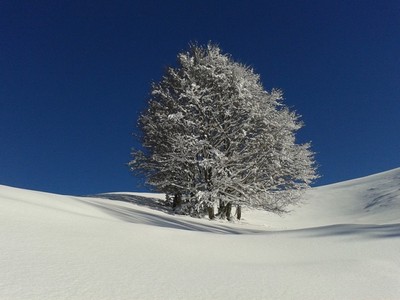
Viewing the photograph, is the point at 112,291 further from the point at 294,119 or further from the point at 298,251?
the point at 294,119

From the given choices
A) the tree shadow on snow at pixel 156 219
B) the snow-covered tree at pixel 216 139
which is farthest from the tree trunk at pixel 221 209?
the tree shadow on snow at pixel 156 219

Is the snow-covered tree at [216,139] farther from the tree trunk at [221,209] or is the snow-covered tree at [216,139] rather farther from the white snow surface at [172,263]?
the white snow surface at [172,263]

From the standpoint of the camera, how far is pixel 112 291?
220cm

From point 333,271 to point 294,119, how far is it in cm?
1436

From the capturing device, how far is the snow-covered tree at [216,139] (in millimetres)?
13516

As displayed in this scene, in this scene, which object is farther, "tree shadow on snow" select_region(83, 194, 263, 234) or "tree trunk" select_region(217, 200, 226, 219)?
"tree trunk" select_region(217, 200, 226, 219)

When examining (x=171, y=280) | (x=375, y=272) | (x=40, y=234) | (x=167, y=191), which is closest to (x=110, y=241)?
(x=40, y=234)

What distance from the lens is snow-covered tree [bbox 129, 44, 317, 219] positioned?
44.3 ft

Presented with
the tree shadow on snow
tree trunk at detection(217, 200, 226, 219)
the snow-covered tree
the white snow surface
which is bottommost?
the white snow surface

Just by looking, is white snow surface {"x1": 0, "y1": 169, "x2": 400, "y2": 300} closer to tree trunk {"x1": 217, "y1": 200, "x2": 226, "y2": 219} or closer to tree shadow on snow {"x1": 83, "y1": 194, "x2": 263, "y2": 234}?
tree shadow on snow {"x1": 83, "y1": 194, "x2": 263, "y2": 234}

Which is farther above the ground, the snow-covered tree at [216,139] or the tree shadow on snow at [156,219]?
the snow-covered tree at [216,139]

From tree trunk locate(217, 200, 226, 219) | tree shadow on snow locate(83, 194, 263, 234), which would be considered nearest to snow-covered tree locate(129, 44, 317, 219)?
tree trunk locate(217, 200, 226, 219)

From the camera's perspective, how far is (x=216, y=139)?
1432cm

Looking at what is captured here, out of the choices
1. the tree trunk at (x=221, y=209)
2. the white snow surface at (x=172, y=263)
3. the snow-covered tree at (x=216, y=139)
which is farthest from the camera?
the tree trunk at (x=221, y=209)
